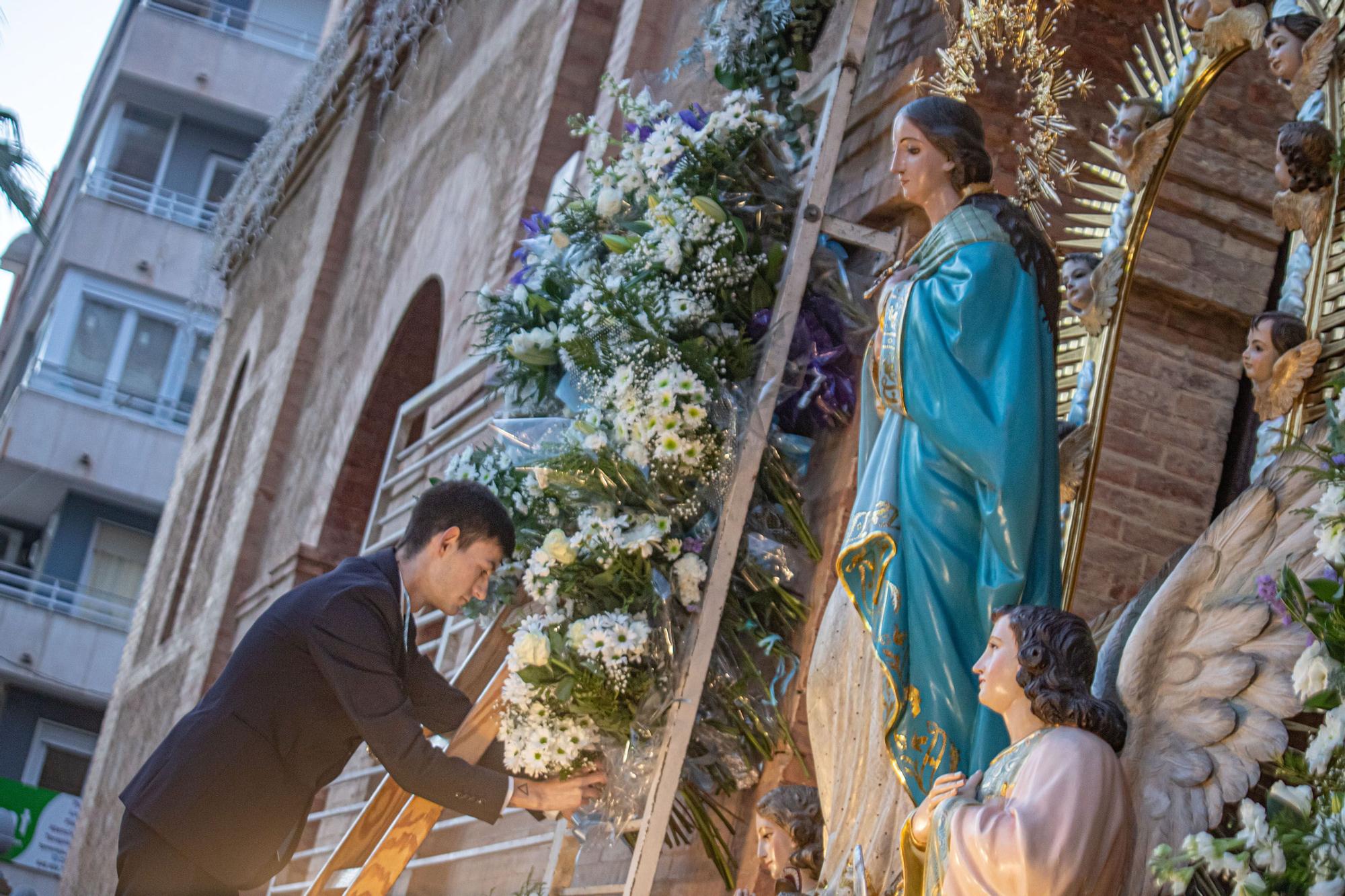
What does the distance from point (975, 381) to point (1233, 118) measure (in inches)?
87.2

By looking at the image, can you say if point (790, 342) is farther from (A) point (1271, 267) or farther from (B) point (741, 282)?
(A) point (1271, 267)

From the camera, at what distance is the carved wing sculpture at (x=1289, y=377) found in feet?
11.8

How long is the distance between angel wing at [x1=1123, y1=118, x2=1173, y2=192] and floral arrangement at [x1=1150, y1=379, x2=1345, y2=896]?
70.0 inches

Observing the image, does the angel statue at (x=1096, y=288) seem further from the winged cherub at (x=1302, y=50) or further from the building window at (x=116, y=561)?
the building window at (x=116, y=561)

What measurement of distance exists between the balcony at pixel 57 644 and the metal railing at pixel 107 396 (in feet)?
8.23

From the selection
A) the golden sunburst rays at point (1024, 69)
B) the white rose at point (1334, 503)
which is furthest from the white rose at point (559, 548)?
the white rose at point (1334, 503)

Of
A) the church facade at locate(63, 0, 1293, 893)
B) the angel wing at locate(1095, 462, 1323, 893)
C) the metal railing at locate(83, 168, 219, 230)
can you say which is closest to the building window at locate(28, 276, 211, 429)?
the metal railing at locate(83, 168, 219, 230)

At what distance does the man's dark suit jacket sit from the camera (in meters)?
4.25

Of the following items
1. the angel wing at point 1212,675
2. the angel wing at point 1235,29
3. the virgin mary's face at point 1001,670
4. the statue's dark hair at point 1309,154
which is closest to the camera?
the virgin mary's face at point 1001,670

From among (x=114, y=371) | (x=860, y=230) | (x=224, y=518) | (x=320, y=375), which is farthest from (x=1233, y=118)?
(x=114, y=371)

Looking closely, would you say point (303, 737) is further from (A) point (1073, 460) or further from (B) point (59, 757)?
(B) point (59, 757)

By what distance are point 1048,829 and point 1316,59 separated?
6.78 feet

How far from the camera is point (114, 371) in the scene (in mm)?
24125

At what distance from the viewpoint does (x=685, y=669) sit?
4250mm
